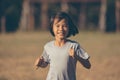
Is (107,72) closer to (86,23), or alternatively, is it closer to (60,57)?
(60,57)

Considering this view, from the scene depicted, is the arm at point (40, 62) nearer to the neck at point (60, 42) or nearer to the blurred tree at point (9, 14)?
the neck at point (60, 42)

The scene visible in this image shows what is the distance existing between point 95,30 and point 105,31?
2428mm

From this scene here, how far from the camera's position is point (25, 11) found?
48.6 meters

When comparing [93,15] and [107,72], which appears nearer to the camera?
[107,72]

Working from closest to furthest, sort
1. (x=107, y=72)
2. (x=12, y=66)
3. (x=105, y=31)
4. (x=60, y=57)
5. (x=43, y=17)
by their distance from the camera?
1. (x=60, y=57)
2. (x=107, y=72)
3. (x=12, y=66)
4. (x=105, y=31)
5. (x=43, y=17)

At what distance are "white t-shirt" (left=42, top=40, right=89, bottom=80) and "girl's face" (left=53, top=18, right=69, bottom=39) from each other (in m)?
0.12

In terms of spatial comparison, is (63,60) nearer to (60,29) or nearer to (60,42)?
(60,42)

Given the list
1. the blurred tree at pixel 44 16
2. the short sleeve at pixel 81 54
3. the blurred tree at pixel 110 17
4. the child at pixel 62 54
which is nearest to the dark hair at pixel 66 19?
the child at pixel 62 54

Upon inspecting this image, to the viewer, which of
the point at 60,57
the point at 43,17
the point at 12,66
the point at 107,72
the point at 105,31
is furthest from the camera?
the point at 43,17

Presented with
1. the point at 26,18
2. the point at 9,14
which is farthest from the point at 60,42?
the point at 26,18

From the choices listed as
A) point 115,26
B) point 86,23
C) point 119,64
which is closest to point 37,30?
point 86,23

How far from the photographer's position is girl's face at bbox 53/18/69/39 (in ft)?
19.1

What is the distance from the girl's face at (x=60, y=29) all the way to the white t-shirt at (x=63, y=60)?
122 millimetres

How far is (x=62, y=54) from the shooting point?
5.80 m
